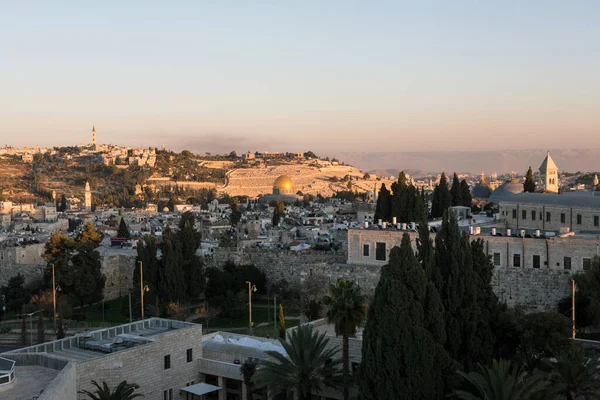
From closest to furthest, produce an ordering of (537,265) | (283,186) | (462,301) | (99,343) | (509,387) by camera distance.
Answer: (509,387) → (462,301) → (99,343) → (537,265) → (283,186)

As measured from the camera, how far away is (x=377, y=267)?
3066cm

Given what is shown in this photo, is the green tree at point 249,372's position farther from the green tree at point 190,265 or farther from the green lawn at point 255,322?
the green tree at point 190,265

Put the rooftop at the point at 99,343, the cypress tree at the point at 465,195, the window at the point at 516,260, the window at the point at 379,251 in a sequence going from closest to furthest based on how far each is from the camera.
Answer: the rooftop at the point at 99,343 < the window at the point at 516,260 < the window at the point at 379,251 < the cypress tree at the point at 465,195

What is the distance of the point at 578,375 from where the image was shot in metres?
Answer: 15.7

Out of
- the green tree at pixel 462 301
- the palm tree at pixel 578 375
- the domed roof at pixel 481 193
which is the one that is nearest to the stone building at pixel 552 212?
the green tree at pixel 462 301

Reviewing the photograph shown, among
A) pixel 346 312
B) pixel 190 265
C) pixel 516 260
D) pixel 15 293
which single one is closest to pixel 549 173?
pixel 516 260

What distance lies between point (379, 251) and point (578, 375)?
15.7m

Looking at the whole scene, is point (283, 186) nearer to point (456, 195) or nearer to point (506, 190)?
point (506, 190)

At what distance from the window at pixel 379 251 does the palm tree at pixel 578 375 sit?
15.1 m

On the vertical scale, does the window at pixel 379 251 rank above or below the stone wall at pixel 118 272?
above

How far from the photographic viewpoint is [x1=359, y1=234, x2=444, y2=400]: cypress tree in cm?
1589

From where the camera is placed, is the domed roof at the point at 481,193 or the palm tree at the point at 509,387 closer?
the palm tree at the point at 509,387

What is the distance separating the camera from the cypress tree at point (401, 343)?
52.1ft

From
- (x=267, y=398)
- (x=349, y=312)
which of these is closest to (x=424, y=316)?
(x=349, y=312)
